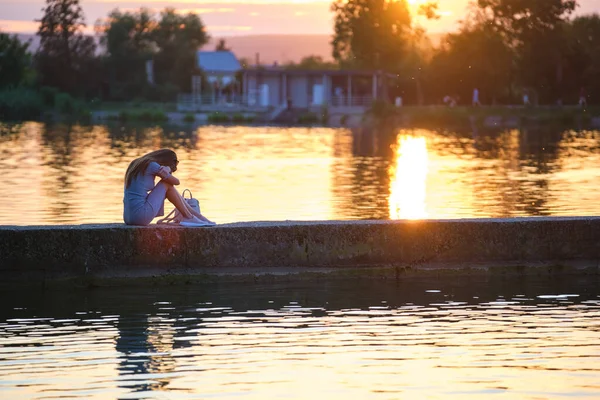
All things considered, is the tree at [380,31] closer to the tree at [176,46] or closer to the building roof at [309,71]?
the building roof at [309,71]

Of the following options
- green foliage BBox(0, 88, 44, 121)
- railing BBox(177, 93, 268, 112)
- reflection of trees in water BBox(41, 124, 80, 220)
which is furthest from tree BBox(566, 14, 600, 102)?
reflection of trees in water BBox(41, 124, 80, 220)

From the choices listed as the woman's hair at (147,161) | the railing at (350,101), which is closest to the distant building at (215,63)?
the railing at (350,101)

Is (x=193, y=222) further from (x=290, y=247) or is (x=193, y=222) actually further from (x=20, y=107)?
(x=20, y=107)

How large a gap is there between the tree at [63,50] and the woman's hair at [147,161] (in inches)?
3651

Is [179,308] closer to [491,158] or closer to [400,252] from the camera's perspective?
[400,252]

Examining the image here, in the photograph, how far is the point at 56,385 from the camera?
8289 mm

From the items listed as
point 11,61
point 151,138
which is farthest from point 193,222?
point 11,61

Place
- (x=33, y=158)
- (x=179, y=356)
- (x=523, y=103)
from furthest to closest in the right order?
(x=523, y=103), (x=33, y=158), (x=179, y=356)

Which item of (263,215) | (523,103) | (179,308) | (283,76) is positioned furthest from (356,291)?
(283,76)

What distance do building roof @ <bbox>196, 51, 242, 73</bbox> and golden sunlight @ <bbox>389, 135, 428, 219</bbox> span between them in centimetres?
7302

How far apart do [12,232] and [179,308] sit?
2.11 m

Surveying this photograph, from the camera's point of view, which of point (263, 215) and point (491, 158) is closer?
point (263, 215)

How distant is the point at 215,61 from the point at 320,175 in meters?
92.7

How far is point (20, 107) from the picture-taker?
8831 centimetres
